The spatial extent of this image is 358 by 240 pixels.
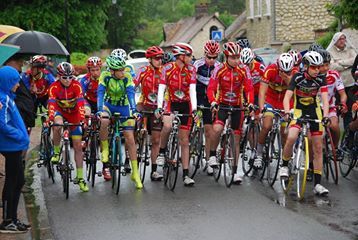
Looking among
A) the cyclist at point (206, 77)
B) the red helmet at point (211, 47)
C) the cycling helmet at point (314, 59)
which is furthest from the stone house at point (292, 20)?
the cycling helmet at point (314, 59)

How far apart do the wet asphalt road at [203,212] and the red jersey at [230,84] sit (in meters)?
1.32

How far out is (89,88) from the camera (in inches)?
498

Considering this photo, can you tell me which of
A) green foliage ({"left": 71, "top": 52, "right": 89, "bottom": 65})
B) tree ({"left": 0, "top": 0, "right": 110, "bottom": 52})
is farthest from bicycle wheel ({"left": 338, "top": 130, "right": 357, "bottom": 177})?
tree ({"left": 0, "top": 0, "right": 110, "bottom": 52})

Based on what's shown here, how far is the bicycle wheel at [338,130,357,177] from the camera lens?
11672 millimetres

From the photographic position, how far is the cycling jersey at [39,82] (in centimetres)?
1273

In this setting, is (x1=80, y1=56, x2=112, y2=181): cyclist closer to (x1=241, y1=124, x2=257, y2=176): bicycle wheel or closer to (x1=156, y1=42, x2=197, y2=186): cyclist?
(x1=156, y1=42, x2=197, y2=186): cyclist

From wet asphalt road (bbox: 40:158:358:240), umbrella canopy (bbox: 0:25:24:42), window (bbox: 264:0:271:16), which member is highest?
window (bbox: 264:0:271:16)

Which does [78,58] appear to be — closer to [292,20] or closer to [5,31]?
[292,20]

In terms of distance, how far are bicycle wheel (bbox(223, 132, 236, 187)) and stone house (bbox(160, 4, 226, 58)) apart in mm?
70830

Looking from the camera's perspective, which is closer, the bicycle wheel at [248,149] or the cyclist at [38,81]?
the bicycle wheel at [248,149]

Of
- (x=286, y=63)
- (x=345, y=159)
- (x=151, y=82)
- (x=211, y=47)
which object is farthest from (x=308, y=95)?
(x=151, y=82)

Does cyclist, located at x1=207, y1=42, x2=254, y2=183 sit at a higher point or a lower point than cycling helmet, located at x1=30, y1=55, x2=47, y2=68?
lower

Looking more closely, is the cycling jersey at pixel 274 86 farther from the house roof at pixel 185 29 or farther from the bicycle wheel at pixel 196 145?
the house roof at pixel 185 29

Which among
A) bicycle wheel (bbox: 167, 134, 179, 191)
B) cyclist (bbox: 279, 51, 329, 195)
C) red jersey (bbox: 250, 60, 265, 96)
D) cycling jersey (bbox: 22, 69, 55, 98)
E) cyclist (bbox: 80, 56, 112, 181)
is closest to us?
cyclist (bbox: 279, 51, 329, 195)
